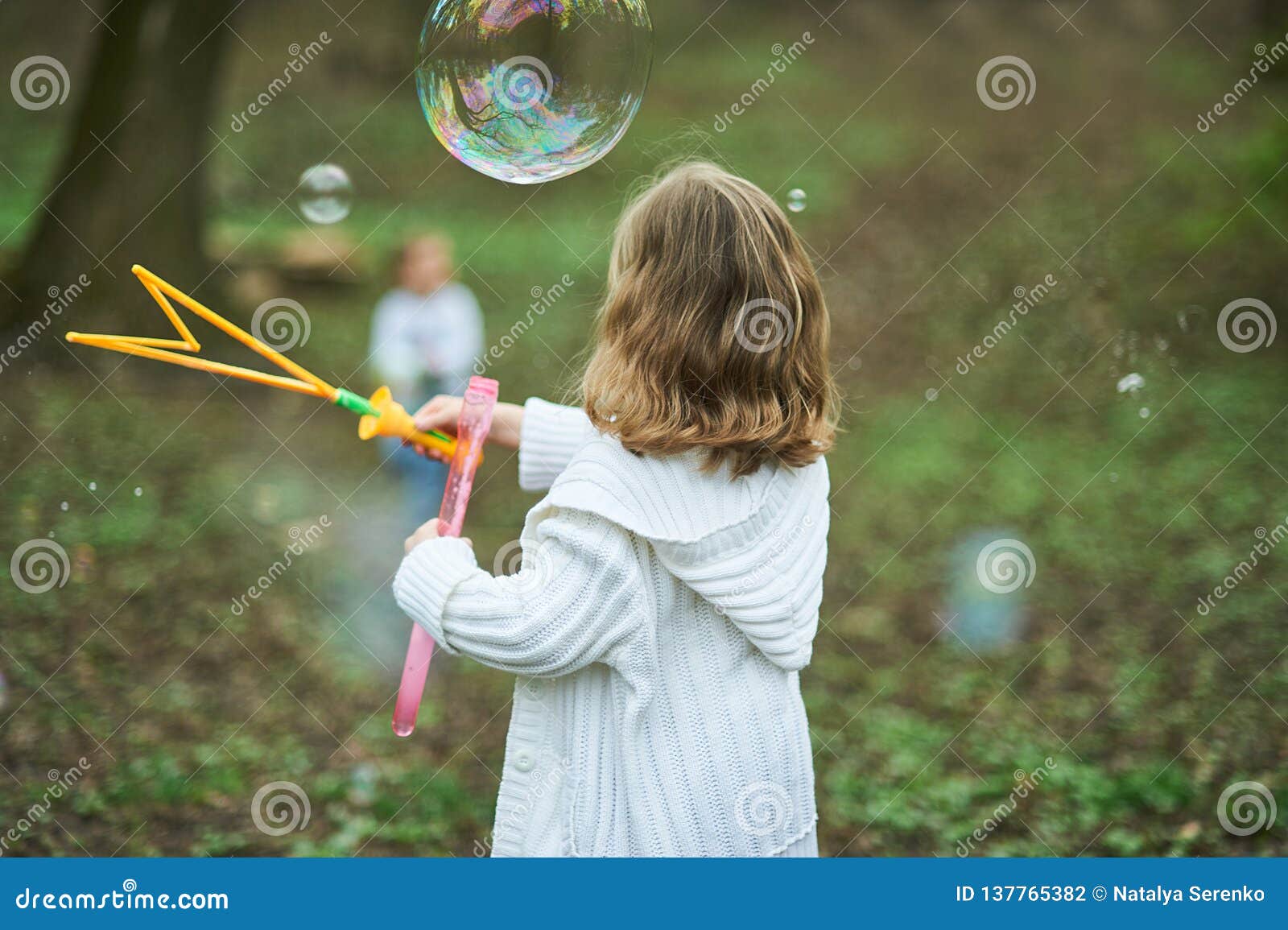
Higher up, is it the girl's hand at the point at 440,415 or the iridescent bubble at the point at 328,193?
the iridescent bubble at the point at 328,193

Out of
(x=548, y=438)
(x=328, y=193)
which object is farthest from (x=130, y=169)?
(x=548, y=438)

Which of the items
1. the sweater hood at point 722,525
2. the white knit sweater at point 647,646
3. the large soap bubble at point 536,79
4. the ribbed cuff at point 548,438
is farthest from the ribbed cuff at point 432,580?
the large soap bubble at point 536,79

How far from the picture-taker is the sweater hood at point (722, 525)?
65.9 inches

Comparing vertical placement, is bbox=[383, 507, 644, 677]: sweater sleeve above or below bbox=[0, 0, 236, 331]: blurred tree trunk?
below

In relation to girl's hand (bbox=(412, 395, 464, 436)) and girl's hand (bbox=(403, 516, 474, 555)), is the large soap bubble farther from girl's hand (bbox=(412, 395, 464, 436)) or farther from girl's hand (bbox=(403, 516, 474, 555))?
girl's hand (bbox=(403, 516, 474, 555))

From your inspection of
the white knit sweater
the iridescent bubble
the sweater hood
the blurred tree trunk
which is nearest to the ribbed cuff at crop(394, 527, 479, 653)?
the white knit sweater

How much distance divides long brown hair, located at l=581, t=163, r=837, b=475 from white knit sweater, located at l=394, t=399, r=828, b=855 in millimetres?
56

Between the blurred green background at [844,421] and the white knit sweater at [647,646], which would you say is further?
the blurred green background at [844,421]

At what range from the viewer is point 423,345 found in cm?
468

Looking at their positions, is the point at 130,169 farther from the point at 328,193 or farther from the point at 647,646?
the point at 647,646

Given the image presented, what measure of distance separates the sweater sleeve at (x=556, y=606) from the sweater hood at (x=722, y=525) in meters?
0.04

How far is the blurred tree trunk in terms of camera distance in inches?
247

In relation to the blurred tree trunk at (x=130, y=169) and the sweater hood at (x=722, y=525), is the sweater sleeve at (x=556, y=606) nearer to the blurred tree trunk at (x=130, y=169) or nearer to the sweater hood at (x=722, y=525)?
the sweater hood at (x=722, y=525)

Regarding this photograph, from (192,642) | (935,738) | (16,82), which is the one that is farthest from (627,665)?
(16,82)
